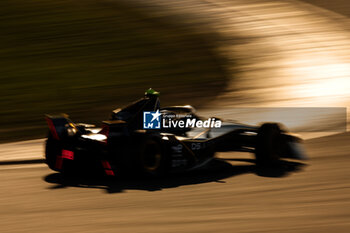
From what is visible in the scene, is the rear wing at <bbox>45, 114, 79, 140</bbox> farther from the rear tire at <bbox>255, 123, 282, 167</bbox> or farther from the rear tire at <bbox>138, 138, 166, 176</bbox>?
the rear tire at <bbox>255, 123, 282, 167</bbox>

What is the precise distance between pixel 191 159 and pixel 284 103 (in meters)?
7.15

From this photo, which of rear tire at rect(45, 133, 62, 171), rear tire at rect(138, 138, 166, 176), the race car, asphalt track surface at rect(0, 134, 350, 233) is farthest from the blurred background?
rear tire at rect(138, 138, 166, 176)

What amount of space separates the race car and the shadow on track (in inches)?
5.5

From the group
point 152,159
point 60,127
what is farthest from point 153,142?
point 60,127

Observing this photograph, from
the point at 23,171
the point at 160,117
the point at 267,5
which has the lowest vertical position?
the point at 23,171

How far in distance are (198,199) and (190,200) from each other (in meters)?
0.11

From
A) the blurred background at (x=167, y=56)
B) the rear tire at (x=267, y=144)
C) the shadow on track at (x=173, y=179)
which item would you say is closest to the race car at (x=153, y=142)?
the rear tire at (x=267, y=144)

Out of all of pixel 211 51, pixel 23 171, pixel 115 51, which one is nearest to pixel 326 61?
pixel 211 51

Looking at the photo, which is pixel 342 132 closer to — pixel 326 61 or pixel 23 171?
pixel 23 171

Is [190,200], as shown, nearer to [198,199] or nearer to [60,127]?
[198,199]

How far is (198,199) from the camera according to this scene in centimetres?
791

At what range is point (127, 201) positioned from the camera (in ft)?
25.8

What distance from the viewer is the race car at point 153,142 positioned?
28.2 ft

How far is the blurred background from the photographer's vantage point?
15953 mm
